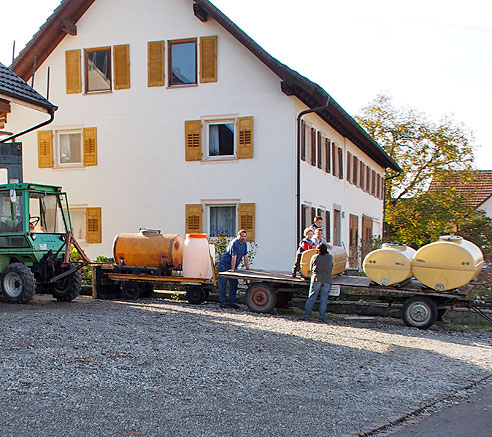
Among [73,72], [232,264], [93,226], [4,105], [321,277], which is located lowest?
[321,277]

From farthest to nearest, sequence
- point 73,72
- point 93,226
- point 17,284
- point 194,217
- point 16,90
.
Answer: point 73,72, point 93,226, point 194,217, point 17,284, point 16,90

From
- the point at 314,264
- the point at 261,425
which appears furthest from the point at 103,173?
the point at 261,425

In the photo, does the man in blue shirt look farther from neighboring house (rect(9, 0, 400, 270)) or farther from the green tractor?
neighboring house (rect(9, 0, 400, 270))

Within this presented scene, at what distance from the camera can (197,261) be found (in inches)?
666

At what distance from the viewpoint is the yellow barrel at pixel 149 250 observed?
1722cm

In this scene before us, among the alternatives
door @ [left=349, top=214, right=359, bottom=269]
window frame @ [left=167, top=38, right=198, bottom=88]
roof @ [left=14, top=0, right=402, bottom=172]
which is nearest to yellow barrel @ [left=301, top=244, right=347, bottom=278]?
roof @ [left=14, top=0, right=402, bottom=172]

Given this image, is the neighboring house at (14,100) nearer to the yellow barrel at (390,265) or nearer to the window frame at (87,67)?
the yellow barrel at (390,265)

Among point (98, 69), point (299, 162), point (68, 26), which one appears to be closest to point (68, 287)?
point (299, 162)

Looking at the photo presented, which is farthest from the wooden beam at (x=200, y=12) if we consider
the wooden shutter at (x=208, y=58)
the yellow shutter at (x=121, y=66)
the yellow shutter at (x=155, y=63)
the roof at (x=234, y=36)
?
the yellow shutter at (x=121, y=66)

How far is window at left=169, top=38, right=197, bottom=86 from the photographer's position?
24000mm

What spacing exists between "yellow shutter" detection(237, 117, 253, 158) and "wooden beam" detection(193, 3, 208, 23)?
3.42 m

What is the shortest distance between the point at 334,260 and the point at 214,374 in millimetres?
7672

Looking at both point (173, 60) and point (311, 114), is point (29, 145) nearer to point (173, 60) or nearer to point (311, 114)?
point (173, 60)

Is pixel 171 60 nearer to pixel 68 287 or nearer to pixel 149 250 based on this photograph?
pixel 149 250
